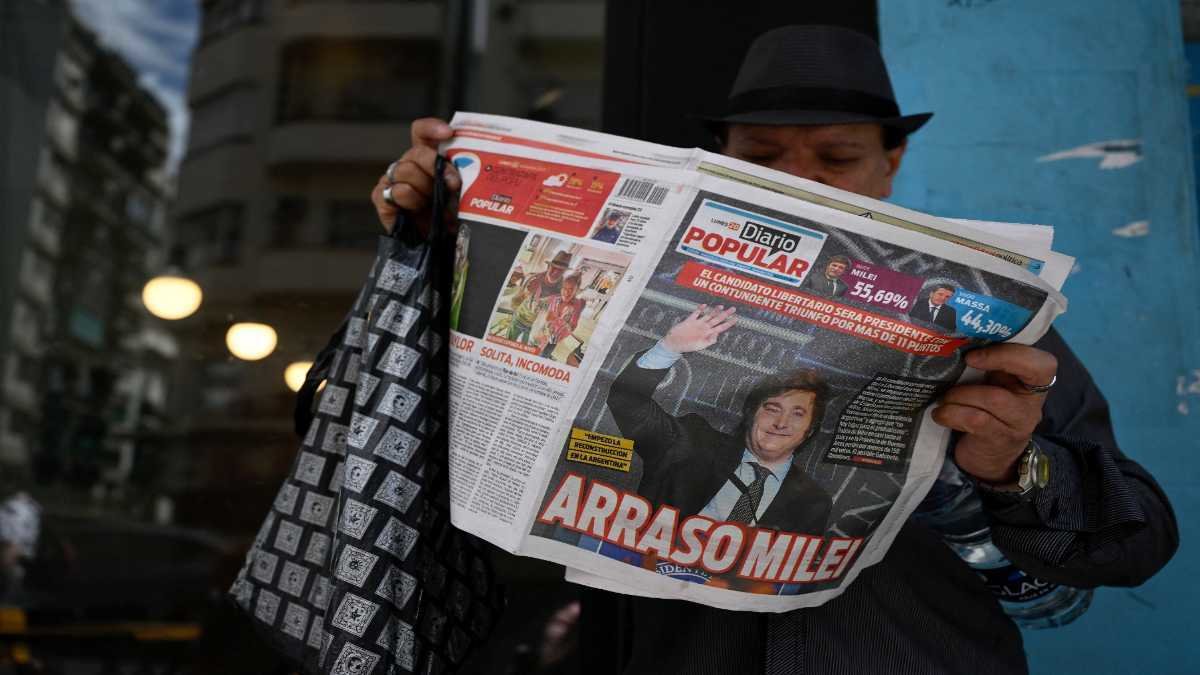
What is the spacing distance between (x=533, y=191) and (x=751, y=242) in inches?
9.9

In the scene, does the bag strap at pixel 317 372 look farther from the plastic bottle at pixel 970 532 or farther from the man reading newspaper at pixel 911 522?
the plastic bottle at pixel 970 532

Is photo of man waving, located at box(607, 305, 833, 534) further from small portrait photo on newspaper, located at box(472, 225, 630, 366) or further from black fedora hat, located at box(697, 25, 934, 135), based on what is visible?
black fedora hat, located at box(697, 25, 934, 135)

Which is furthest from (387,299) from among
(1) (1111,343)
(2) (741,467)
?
(1) (1111,343)

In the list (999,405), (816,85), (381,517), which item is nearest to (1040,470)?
(999,405)

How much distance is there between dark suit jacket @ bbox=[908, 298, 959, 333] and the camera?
0.88 meters

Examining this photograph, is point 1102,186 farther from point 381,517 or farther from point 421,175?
point 381,517

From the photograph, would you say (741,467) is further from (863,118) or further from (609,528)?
(863,118)

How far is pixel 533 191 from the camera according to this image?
3.23 ft

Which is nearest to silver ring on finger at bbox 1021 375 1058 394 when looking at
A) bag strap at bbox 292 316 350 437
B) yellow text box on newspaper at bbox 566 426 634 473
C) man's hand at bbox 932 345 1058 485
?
man's hand at bbox 932 345 1058 485

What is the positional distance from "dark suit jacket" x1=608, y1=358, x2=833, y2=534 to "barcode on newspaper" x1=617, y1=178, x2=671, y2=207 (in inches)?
6.7

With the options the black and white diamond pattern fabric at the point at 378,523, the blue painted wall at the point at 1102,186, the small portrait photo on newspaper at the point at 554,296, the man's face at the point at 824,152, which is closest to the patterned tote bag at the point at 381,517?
the black and white diamond pattern fabric at the point at 378,523

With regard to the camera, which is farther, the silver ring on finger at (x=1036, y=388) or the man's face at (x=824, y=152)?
the man's face at (x=824, y=152)

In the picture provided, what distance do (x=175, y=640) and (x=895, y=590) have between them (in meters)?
1.63

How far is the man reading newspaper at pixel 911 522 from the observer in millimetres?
963
